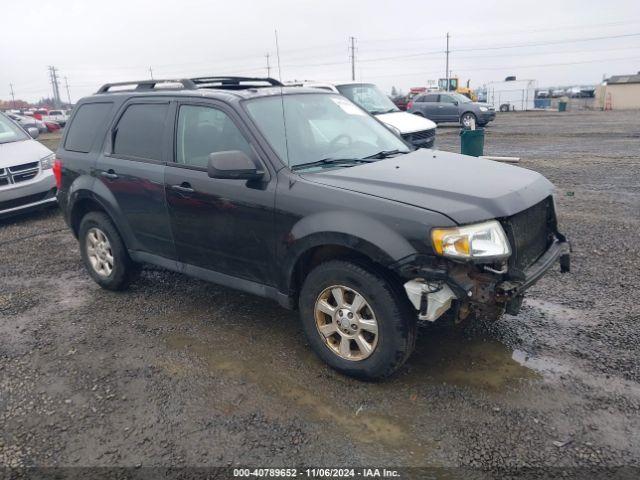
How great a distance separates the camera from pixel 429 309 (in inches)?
119

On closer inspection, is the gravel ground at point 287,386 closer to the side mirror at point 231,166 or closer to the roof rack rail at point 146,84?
the side mirror at point 231,166

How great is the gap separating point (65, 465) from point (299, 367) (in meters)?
1.55

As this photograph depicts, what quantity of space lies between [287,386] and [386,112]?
31.9ft

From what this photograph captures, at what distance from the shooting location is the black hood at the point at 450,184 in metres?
3.12

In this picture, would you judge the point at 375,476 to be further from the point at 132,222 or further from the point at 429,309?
the point at 132,222

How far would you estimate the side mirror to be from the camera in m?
3.56

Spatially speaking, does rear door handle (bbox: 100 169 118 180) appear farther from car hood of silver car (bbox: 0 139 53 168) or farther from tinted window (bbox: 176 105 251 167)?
car hood of silver car (bbox: 0 139 53 168)

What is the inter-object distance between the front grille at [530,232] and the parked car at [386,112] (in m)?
7.40

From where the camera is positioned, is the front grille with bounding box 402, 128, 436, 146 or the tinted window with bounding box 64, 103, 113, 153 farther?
the front grille with bounding box 402, 128, 436, 146

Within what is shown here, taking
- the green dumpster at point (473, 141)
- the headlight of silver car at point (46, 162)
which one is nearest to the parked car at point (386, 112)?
the green dumpster at point (473, 141)

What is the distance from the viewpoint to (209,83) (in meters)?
4.96

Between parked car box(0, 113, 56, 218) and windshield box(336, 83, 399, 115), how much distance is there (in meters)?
6.48

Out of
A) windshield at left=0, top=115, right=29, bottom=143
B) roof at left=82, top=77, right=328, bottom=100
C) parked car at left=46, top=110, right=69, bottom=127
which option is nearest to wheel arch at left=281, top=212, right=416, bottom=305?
roof at left=82, top=77, right=328, bottom=100

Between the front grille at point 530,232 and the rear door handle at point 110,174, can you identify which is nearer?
the front grille at point 530,232
